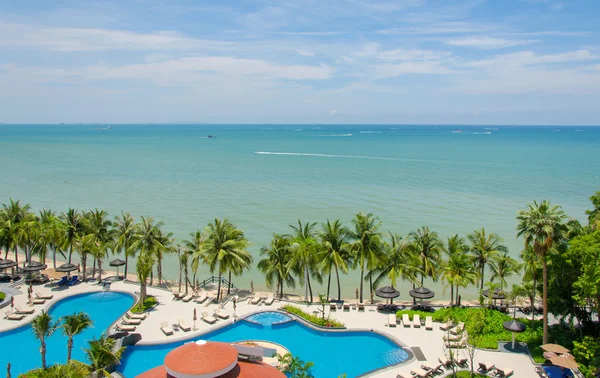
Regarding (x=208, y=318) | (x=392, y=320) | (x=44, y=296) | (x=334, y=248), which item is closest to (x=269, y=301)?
(x=208, y=318)

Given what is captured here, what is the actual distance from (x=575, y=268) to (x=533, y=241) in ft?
8.34

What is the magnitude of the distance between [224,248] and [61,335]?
1137 cm

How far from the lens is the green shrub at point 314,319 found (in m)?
28.5

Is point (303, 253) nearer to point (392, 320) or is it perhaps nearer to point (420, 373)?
point (392, 320)

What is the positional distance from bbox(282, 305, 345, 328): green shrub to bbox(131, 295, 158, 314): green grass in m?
9.42

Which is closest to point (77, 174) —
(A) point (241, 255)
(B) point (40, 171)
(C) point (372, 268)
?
(B) point (40, 171)

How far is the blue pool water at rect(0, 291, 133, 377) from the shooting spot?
2469cm

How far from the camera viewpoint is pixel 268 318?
30062 millimetres

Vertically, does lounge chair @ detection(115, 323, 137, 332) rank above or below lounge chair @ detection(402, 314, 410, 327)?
below

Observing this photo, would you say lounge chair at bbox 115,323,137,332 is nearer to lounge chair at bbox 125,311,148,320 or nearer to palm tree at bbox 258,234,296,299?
lounge chair at bbox 125,311,148,320

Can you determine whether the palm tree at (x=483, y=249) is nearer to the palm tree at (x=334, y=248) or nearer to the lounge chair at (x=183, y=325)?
the palm tree at (x=334, y=248)

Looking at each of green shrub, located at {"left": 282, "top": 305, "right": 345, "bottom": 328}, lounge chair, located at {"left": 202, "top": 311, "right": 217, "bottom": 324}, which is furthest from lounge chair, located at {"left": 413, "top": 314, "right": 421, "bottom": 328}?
lounge chair, located at {"left": 202, "top": 311, "right": 217, "bottom": 324}

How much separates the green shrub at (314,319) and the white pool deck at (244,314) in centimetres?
73

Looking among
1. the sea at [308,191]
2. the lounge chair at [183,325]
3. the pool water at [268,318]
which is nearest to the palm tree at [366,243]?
the pool water at [268,318]
